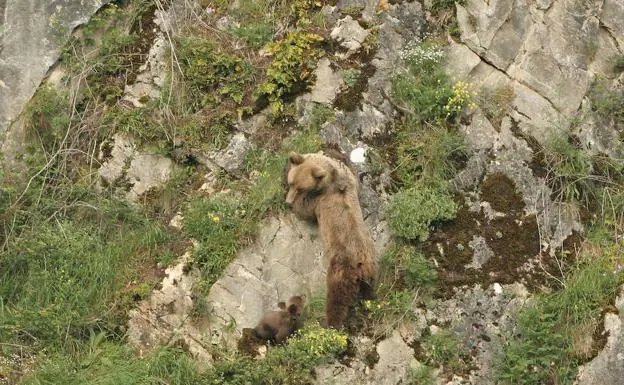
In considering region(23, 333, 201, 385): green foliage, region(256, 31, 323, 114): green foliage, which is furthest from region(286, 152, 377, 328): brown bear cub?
region(23, 333, 201, 385): green foliage

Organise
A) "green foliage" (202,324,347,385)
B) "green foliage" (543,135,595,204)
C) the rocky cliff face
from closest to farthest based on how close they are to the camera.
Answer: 1. "green foliage" (202,324,347,385)
2. the rocky cliff face
3. "green foliage" (543,135,595,204)

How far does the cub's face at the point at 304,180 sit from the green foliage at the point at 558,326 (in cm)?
253

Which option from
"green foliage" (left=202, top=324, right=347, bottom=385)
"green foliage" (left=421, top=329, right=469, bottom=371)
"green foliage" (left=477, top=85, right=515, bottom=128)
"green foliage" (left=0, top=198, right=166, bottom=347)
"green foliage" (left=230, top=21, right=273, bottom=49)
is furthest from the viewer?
"green foliage" (left=230, top=21, right=273, bottom=49)

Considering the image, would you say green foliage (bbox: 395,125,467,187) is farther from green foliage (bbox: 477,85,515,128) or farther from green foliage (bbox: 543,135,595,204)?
green foliage (bbox: 543,135,595,204)

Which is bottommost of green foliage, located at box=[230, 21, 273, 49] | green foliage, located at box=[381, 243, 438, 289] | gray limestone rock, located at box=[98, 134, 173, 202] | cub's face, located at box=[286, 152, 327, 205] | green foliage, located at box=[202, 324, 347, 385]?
green foliage, located at box=[202, 324, 347, 385]

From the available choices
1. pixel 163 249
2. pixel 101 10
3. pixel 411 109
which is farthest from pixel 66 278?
pixel 411 109

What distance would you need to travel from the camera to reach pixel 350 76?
10.0 metres

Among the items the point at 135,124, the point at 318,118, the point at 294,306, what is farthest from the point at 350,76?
the point at 294,306

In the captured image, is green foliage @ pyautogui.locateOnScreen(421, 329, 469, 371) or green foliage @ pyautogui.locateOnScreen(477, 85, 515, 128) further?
green foliage @ pyautogui.locateOnScreen(477, 85, 515, 128)

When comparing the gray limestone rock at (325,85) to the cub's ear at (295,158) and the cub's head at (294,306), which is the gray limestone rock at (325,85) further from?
the cub's head at (294,306)

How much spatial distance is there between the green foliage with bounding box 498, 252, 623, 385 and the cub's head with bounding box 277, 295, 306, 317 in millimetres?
2085

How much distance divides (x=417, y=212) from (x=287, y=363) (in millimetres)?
2173

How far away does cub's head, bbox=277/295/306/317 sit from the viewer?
8.54 metres

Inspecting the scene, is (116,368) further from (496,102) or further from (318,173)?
(496,102)
